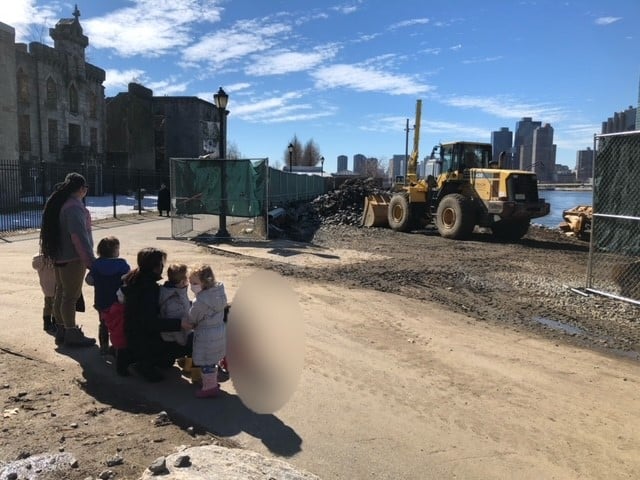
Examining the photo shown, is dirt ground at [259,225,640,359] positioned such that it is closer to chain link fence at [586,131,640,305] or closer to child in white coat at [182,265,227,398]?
chain link fence at [586,131,640,305]

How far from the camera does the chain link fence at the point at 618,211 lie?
8406 millimetres

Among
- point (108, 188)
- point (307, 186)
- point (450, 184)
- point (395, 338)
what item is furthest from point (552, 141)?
point (395, 338)

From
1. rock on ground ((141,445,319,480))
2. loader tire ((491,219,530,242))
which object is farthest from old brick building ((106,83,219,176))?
rock on ground ((141,445,319,480))

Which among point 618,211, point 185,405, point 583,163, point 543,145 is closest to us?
point 185,405

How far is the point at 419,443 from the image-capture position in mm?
3803

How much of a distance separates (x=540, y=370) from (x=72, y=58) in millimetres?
46815

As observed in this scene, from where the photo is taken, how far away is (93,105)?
4794 centimetres

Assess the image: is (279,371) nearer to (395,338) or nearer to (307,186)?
(395,338)

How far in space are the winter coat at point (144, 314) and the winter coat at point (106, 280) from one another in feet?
1.27

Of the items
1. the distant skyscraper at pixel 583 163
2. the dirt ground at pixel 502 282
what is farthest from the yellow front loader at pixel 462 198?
the distant skyscraper at pixel 583 163

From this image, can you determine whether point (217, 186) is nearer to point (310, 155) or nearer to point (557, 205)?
point (557, 205)

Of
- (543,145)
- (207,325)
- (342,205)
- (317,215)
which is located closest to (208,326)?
(207,325)

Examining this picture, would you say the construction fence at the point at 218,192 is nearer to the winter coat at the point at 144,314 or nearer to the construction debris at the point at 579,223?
the winter coat at the point at 144,314

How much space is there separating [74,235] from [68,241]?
16cm
